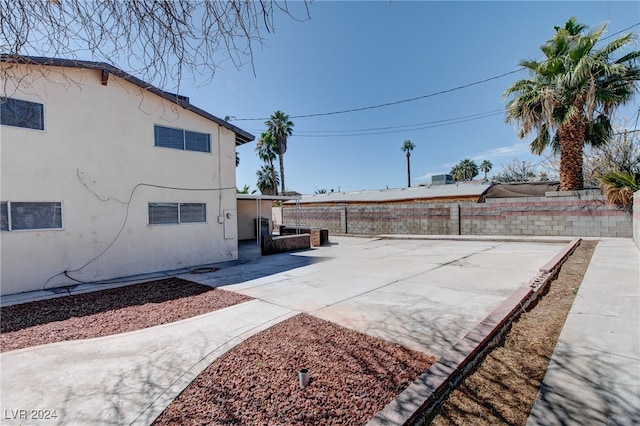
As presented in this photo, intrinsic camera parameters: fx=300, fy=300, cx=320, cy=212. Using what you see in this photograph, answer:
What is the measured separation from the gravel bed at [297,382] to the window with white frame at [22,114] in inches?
291

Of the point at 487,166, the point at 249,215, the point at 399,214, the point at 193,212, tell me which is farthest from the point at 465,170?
the point at 193,212

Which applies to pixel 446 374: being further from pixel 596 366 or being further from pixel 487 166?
pixel 487 166

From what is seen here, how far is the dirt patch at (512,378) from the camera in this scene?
235cm

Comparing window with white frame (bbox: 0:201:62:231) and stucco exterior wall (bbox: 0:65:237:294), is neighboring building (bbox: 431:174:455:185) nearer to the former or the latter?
stucco exterior wall (bbox: 0:65:237:294)

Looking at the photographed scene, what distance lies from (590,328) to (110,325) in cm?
668

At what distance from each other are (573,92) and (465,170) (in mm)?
41218

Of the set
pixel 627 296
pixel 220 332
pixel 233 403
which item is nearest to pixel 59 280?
pixel 220 332

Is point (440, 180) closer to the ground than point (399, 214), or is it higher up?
higher up

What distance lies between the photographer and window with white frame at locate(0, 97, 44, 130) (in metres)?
6.51

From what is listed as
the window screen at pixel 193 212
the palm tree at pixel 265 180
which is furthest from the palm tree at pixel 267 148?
the window screen at pixel 193 212

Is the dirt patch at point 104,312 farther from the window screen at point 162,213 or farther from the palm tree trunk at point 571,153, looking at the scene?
the palm tree trunk at point 571,153

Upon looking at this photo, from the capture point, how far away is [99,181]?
7.80m

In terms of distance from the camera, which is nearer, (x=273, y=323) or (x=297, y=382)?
(x=297, y=382)

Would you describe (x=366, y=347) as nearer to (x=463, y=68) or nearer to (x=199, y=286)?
(x=199, y=286)
